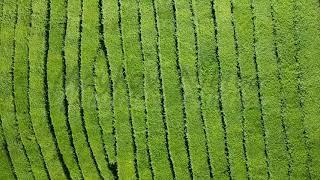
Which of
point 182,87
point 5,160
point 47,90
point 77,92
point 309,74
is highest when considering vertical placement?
point 47,90

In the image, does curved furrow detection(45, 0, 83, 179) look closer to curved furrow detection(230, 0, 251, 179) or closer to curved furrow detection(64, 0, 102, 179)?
curved furrow detection(64, 0, 102, 179)

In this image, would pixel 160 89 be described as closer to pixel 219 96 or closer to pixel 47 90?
pixel 219 96

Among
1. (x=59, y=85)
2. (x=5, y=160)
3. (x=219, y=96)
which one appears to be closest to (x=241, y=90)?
(x=219, y=96)

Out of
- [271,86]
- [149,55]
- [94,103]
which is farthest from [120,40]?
[271,86]

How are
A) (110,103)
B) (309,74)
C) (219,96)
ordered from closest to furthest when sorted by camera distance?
(309,74), (219,96), (110,103)

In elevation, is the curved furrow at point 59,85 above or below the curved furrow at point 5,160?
above

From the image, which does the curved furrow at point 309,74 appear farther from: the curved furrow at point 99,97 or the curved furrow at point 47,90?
the curved furrow at point 47,90

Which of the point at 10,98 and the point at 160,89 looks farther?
the point at 10,98

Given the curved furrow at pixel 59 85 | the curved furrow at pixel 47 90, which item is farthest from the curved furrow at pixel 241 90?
the curved furrow at pixel 47 90

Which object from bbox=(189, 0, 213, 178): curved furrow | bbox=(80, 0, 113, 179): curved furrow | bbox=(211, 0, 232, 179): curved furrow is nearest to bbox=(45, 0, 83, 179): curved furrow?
bbox=(80, 0, 113, 179): curved furrow

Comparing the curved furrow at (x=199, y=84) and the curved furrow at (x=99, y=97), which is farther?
the curved furrow at (x=99, y=97)
